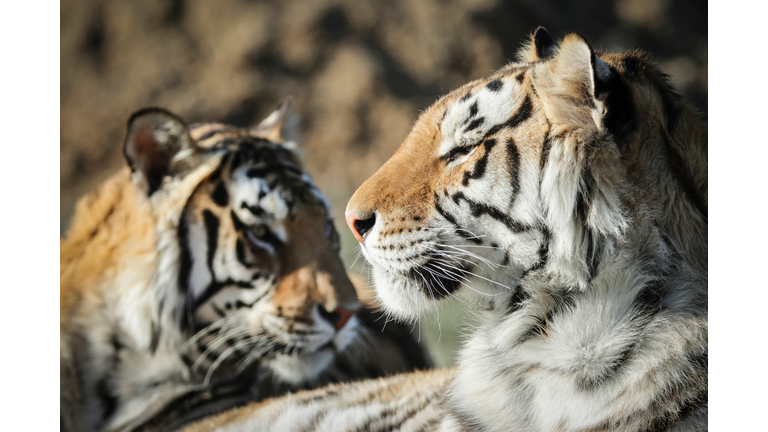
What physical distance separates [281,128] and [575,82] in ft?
4.00

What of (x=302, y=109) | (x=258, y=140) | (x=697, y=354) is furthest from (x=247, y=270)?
(x=697, y=354)

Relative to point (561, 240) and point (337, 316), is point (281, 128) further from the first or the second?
point (561, 240)

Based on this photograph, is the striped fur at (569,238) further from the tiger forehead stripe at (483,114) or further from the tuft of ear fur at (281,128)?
the tuft of ear fur at (281,128)

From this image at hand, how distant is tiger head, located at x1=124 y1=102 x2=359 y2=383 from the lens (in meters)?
1.81

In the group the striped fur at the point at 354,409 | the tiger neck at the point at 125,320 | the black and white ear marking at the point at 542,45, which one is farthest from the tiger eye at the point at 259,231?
the black and white ear marking at the point at 542,45

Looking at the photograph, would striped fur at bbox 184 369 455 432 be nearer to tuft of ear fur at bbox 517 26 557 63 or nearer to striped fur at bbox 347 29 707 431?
striped fur at bbox 347 29 707 431

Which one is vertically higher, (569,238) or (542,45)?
(542,45)

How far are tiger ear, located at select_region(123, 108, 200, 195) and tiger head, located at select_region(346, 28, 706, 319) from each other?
0.75m

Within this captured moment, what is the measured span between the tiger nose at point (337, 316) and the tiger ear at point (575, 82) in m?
0.92

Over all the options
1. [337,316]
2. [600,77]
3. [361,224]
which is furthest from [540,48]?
[337,316]

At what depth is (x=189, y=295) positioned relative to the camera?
185cm

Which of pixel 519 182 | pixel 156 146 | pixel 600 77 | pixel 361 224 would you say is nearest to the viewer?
pixel 600 77

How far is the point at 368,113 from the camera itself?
262 cm
